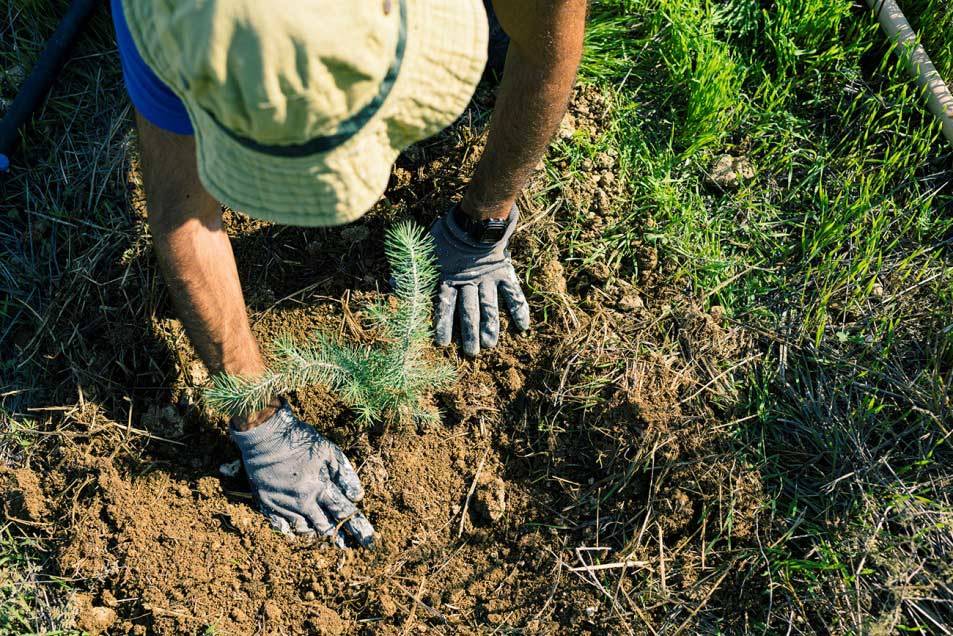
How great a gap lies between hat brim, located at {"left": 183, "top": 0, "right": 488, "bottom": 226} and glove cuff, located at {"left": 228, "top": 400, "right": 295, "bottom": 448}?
0.95 meters

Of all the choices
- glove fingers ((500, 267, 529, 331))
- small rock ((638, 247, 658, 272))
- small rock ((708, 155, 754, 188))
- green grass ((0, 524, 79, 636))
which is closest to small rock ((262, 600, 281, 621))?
green grass ((0, 524, 79, 636))

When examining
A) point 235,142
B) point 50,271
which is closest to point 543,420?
point 235,142

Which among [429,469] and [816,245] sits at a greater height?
[816,245]

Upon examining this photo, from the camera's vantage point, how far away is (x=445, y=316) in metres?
2.23

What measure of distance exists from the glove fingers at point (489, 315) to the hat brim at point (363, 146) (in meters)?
0.98

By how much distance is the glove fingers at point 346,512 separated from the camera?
2.11 meters

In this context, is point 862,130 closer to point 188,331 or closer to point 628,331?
point 628,331

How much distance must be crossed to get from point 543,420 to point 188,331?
3.33 ft

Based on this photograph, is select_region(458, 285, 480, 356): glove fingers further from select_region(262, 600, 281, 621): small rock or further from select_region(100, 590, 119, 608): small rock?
select_region(100, 590, 119, 608): small rock

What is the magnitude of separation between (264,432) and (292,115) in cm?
119

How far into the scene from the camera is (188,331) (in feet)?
6.21

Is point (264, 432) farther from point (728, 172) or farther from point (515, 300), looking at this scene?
point (728, 172)

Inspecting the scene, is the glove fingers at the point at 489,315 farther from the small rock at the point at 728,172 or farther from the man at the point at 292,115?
the small rock at the point at 728,172

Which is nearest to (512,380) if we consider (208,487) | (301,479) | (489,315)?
(489,315)
